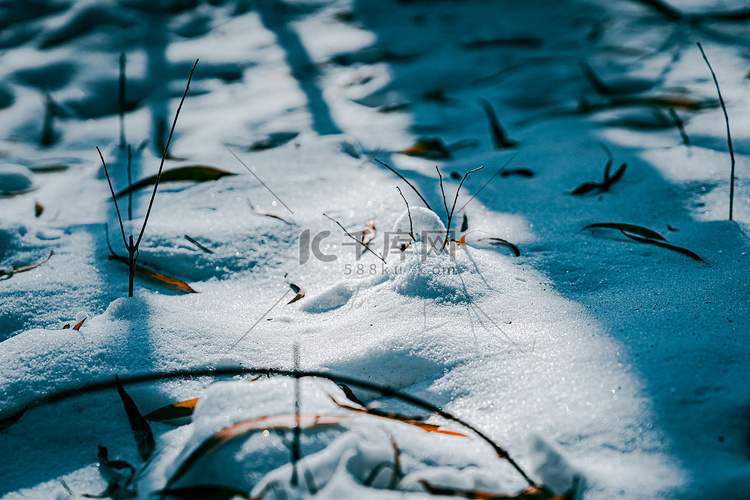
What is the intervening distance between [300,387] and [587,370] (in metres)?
0.55

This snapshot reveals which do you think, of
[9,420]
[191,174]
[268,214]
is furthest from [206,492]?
[191,174]

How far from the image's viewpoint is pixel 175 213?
1536 mm

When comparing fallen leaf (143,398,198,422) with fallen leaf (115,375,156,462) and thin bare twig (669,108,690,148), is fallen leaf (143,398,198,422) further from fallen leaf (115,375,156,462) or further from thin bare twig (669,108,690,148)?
thin bare twig (669,108,690,148)

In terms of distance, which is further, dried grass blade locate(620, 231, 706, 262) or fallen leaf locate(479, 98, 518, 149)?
fallen leaf locate(479, 98, 518, 149)

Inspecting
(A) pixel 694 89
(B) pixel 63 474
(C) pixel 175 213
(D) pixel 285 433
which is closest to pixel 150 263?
(C) pixel 175 213

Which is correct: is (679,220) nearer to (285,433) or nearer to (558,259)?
(558,259)

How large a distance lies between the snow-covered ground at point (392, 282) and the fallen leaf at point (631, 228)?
3 cm

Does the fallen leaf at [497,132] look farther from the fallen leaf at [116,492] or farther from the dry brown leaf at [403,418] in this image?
the fallen leaf at [116,492]

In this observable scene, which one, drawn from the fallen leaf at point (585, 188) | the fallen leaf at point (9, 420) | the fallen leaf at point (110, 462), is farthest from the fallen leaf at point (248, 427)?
the fallen leaf at point (585, 188)

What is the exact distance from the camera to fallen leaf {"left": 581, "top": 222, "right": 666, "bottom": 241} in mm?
1251

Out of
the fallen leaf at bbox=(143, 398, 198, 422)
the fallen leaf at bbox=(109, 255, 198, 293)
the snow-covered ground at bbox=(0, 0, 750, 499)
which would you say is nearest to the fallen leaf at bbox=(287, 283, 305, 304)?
Result: the snow-covered ground at bbox=(0, 0, 750, 499)

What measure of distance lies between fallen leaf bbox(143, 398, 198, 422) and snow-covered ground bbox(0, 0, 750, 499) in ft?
0.05

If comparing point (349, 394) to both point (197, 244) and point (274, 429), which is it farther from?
point (197, 244)

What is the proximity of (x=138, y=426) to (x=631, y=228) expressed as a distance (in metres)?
1.33
